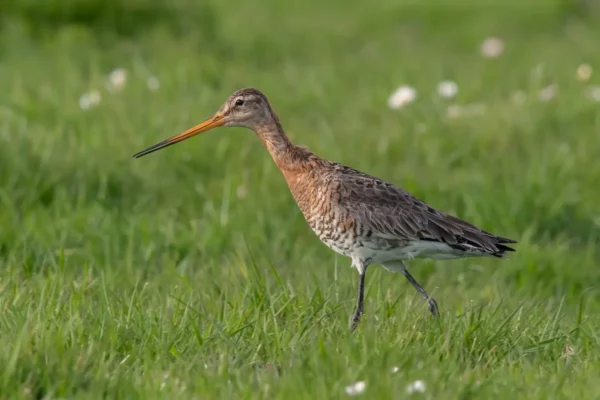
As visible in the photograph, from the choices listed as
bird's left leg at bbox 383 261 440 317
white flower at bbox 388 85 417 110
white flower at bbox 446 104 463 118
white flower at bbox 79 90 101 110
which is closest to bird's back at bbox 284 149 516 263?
bird's left leg at bbox 383 261 440 317

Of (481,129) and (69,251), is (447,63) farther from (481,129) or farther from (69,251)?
(69,251)

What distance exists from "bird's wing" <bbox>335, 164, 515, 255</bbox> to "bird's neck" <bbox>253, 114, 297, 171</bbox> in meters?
0.34

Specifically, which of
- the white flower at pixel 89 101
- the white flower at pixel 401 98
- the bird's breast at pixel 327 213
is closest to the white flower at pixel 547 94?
the white flower at pixel 401 98

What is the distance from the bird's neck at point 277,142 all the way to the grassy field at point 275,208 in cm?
63

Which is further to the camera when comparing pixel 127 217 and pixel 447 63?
pixel 447 63

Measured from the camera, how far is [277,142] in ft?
20.8

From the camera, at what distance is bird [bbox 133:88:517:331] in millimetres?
5941

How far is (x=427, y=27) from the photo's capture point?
1542 centimetres

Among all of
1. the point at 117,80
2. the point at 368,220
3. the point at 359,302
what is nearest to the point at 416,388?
the point at 359,302

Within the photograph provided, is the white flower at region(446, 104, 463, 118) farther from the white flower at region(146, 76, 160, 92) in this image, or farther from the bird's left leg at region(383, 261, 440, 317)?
the bird's left leg at region(383, 261, 440, 317)

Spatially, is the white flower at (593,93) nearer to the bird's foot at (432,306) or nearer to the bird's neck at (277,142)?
the bird's neck at (277,142)

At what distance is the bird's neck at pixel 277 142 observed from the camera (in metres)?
6.30

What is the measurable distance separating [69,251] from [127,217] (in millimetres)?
854

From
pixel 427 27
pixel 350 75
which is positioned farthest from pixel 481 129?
pixel 427 27
